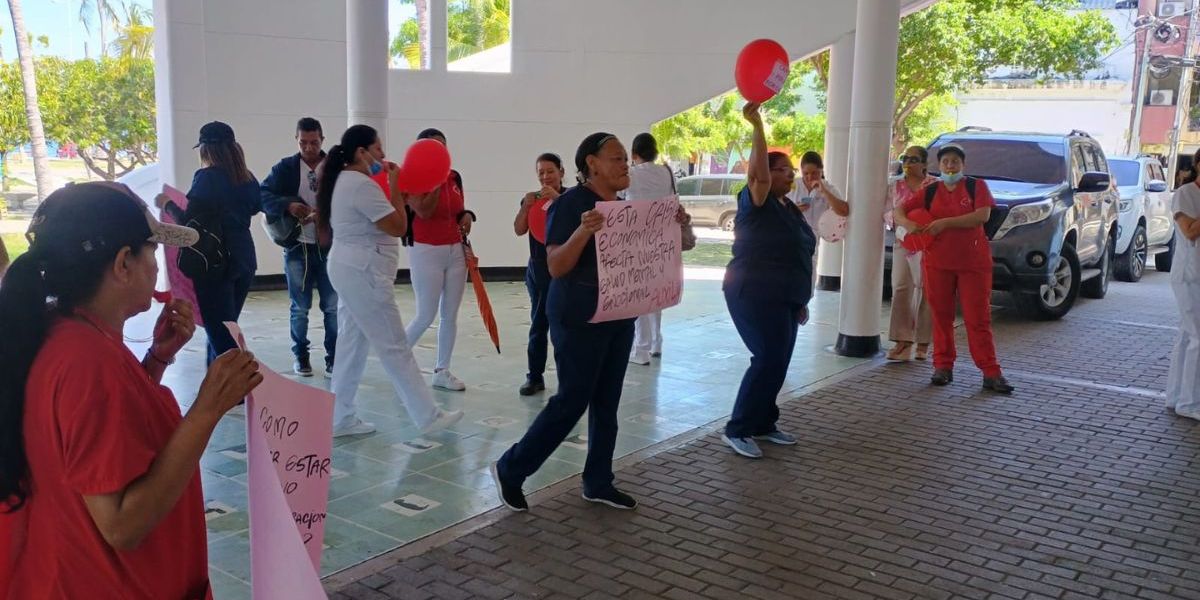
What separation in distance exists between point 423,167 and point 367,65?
7.60 ft

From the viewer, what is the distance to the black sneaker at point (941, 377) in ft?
25.6

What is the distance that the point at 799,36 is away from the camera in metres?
Answer: 12.3

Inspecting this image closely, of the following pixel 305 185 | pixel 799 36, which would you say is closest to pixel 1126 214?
pixel 799 36

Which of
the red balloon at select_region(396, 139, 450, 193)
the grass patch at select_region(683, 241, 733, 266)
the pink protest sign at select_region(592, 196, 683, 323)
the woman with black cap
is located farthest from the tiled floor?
the grass patch at select_region(683, 241, 733, 266)

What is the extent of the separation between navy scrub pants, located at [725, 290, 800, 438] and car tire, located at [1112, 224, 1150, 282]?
11691 mm

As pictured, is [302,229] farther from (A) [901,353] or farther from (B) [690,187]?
(B) [690,187]

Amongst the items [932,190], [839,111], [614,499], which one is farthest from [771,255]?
[839,111]

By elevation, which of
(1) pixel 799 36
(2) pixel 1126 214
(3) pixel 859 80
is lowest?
(2) pixel 1126 214

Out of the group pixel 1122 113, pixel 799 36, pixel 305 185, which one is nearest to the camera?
pixel 305 185

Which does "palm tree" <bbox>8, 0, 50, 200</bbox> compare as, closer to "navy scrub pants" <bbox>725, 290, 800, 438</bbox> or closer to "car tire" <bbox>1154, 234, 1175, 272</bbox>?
"navy scrub pants" <bbox>725, 290, 800, 438</bbox>

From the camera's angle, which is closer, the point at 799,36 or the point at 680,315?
the point at 680,315

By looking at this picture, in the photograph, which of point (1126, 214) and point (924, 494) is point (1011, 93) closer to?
point (1126, 214)

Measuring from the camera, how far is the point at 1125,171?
51.8 feet

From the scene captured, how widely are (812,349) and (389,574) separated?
19.1 ft
